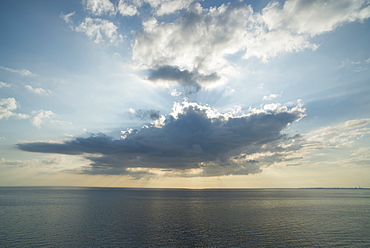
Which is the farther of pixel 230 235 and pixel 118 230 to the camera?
pixel 118 230

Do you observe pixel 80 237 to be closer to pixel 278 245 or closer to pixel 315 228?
pixel 278 245

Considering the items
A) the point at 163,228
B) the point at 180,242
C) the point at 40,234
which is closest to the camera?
Result: the point at 180,242

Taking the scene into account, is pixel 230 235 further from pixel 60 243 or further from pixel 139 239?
pixel 60 243

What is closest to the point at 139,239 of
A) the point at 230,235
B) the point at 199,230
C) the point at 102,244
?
the point at 102,244

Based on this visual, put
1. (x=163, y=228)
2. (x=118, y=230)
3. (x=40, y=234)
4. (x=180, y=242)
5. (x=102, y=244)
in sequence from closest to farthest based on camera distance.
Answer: (x=102, y=244) < (x=180, y=242) < (x=40, y=234) < (x=118, y=230) < (x=163, y=228)

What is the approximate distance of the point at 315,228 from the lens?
69688 millimetres

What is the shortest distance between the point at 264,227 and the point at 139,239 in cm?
4012

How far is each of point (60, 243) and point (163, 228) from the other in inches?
1149

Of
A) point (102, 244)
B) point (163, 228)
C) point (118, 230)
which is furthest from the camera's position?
point (163, 228)

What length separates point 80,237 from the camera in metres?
56.3

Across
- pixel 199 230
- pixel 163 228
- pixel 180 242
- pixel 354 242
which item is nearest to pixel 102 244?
pixel 180 242

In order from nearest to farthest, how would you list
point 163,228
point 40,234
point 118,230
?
point 40,234 < point 118,230 < point 163,228

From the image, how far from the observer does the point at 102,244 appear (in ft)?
166

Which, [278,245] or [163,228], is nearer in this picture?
[278,245]
